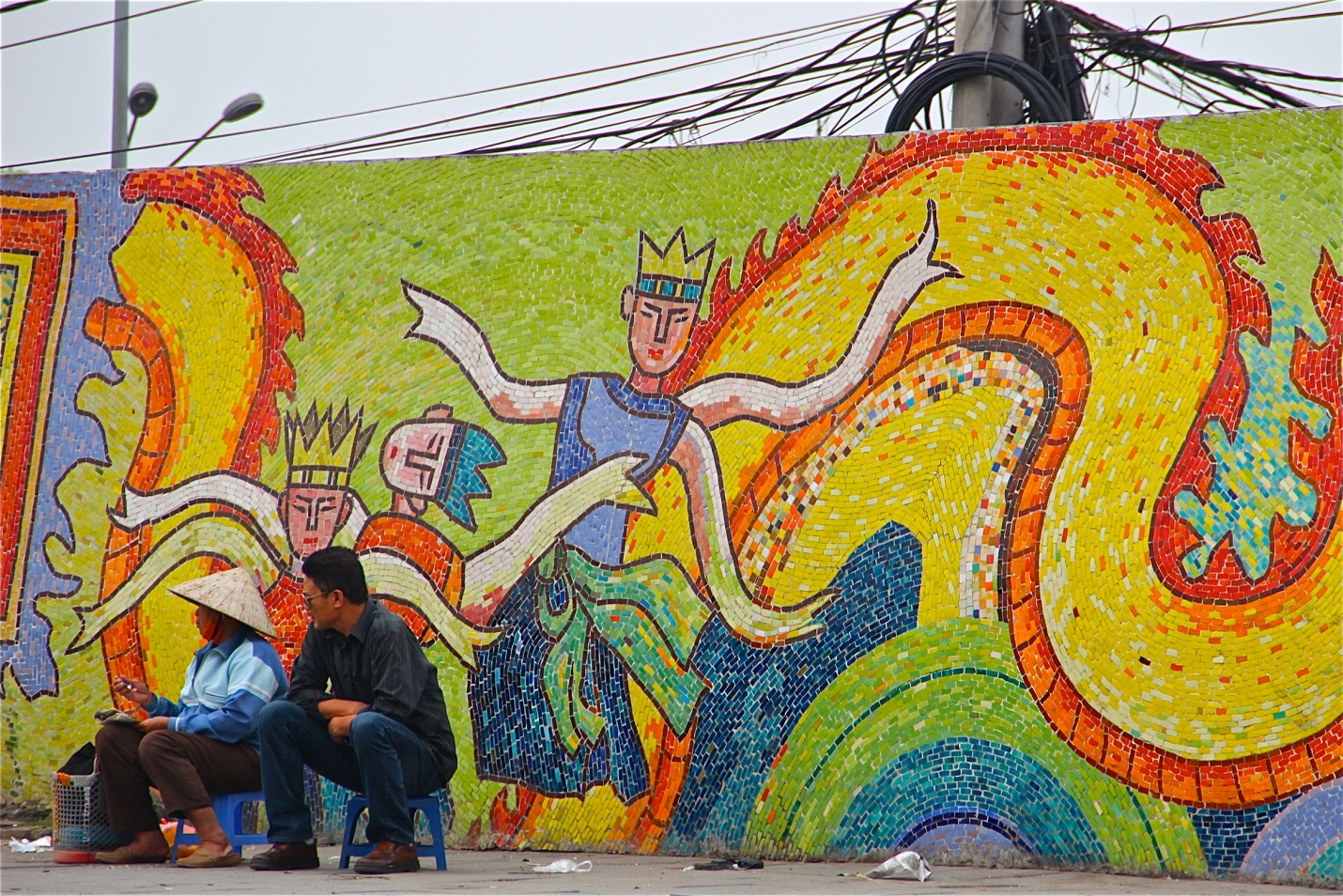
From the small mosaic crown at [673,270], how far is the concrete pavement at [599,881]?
2.42 meters

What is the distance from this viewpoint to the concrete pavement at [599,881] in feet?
16.5

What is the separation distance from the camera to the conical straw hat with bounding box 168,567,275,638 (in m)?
6.08

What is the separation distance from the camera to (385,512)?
6.75 meters

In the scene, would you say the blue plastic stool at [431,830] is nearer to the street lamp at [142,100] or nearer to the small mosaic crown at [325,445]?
the small mosaic crown at [325,445]

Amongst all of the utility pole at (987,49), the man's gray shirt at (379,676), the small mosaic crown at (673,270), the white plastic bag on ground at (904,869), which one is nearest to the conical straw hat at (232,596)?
the man's gray shirt at (379,676)

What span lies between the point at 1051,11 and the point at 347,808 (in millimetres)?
5192

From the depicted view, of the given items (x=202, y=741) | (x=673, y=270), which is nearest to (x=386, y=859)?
(x=202, y=741)

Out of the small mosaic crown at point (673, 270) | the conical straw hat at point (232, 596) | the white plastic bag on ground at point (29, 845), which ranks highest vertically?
the small mosaic crown at point (673, 270)

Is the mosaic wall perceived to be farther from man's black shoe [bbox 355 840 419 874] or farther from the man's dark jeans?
man's black shoe [bbox 355 840 419 874]

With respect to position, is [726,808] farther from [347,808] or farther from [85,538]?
[85,538]

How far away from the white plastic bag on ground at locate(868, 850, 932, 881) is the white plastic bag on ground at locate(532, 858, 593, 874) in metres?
1.10

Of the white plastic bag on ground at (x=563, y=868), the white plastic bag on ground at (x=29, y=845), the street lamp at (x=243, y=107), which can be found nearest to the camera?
the white plastic bag on ground at (x=563, y=868)

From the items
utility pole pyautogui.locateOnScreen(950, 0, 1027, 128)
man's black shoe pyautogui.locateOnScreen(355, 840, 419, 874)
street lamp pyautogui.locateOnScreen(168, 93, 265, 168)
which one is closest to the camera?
man's black shoe pyautogui.locateOnScreen(355, 840, 419, 874)

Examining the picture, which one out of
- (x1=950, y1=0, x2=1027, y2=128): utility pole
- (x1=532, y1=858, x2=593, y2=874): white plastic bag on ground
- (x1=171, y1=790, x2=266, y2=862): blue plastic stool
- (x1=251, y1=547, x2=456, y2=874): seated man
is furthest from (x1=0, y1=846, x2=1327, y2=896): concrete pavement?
(x1=950, y1=0, x2=1027, y2=128): utility pole
